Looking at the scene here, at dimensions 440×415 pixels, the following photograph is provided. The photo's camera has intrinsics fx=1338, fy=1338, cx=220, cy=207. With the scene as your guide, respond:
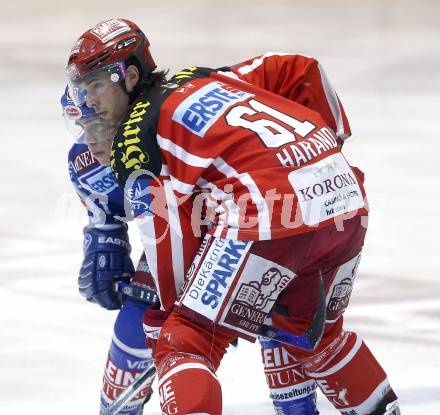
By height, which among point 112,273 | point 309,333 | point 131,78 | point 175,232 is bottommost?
point 112,273

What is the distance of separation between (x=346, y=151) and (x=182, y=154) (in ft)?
10.8

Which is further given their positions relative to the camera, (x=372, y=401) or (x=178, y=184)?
(x=372, y=401)

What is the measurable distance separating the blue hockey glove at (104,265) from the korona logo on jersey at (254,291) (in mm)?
758

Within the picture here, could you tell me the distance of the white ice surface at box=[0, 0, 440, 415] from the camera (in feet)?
12.7

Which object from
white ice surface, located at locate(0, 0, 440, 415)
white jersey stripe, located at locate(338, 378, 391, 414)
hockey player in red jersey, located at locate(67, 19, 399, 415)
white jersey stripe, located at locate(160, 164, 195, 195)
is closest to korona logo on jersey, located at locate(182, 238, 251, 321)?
hockey player in red jersey, located at locate(67, 19, 399, 415)

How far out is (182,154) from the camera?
287cm

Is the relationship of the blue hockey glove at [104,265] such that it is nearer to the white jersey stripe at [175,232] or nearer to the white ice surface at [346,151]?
the white ice surface at [346,151]

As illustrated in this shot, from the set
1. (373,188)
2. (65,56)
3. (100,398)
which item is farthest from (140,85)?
(65,56)

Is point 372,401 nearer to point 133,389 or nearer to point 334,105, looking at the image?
point 133,389

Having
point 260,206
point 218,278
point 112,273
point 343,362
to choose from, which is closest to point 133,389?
point 112,273

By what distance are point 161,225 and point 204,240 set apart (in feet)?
0.35

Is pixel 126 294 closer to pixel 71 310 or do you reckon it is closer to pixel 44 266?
pixel 71 310

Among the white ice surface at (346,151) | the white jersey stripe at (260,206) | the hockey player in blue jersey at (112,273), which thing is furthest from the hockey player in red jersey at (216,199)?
the white ice surface at (346,151)

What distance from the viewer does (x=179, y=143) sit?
9.44 feet
